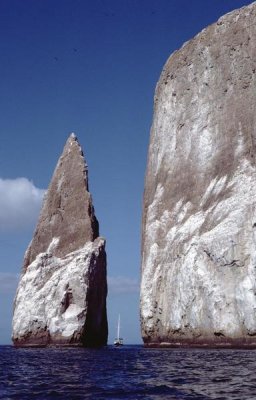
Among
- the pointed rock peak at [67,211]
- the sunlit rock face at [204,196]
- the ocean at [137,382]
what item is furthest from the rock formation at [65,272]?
the ocean at [137,382]

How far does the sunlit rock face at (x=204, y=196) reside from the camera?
43.4 meters

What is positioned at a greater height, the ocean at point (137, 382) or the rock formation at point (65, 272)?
the rock formation at point (65, 272)

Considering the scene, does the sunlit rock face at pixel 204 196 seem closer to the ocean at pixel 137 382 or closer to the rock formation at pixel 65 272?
the rock formation at pixel 65 272

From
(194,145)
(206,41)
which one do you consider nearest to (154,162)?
(194,145)

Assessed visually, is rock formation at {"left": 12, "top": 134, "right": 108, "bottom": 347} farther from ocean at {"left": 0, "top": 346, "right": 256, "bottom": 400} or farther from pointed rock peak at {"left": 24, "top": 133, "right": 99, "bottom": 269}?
ocean at {"left": 0, "top": 346, "right": 256, "bottom": 400}

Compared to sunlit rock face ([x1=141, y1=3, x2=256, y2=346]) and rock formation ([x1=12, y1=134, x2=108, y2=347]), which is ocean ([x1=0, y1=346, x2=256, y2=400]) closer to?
sunlit rock face ([x1=141, y1=3, x2=256, y2=346])

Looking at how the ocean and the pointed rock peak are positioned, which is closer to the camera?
the ocean

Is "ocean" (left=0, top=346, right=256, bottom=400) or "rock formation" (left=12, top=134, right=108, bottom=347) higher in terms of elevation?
"rock formation" (left=12, top=134, right=108, bottom=347)

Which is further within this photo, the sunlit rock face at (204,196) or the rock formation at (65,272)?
the rock formation at (65,272)

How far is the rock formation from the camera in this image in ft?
168

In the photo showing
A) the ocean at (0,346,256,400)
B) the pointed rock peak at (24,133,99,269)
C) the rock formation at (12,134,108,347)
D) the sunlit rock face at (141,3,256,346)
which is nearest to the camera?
the ocean at (0,346,256,400)

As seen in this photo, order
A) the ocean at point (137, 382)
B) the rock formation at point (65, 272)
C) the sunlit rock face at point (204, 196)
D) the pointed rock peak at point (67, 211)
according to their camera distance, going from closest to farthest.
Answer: the ocean at point (137, 382) → the sunlit rock face at point (204, 196) → the rock formation at point (65, 272) → the pointed rock peak at point (67, 211)

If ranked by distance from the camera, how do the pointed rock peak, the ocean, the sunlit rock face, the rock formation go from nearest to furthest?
the ocean < the sunlit rock face < the rock formation < the pointed rock peak

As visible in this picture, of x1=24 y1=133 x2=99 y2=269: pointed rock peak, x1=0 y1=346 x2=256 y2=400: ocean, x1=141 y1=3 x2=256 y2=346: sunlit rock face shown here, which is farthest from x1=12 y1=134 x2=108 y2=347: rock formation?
x1=0 y1=346 x2=256 y2=400: ocean
